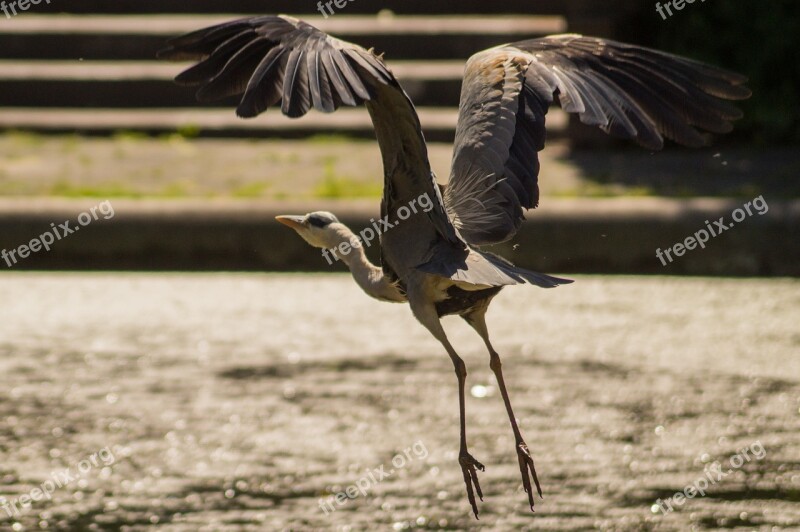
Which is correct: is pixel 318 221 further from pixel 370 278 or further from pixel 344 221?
pixel 344 221

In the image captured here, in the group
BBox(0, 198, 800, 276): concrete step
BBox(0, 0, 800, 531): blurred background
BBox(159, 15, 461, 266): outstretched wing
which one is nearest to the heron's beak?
BBox(159, 15, 461, 266): outstretched wing

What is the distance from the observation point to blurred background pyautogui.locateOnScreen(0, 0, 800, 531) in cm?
895

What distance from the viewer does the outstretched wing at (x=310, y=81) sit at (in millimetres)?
5598

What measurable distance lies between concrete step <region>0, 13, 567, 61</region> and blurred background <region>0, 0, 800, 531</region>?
0.11 feet

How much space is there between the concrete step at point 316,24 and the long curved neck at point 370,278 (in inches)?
385

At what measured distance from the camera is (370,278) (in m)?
6.61

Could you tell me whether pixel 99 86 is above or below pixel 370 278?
above

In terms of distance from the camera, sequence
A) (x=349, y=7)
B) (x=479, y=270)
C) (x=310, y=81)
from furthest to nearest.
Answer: (x=349, y=7) → (x=479, y=270) → (x=310, y=81)

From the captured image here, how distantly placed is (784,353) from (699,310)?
3.61 feet

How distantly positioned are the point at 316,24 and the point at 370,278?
10047mm

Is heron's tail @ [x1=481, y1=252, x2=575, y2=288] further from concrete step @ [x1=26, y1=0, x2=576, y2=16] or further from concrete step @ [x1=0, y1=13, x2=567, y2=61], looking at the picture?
concrete step @ [x1=26, y1=0, x2=576, y2=16]

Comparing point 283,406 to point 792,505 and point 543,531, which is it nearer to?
point 543,531

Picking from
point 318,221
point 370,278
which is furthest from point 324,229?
point 370,278

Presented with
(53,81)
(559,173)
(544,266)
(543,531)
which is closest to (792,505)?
(543,531)
